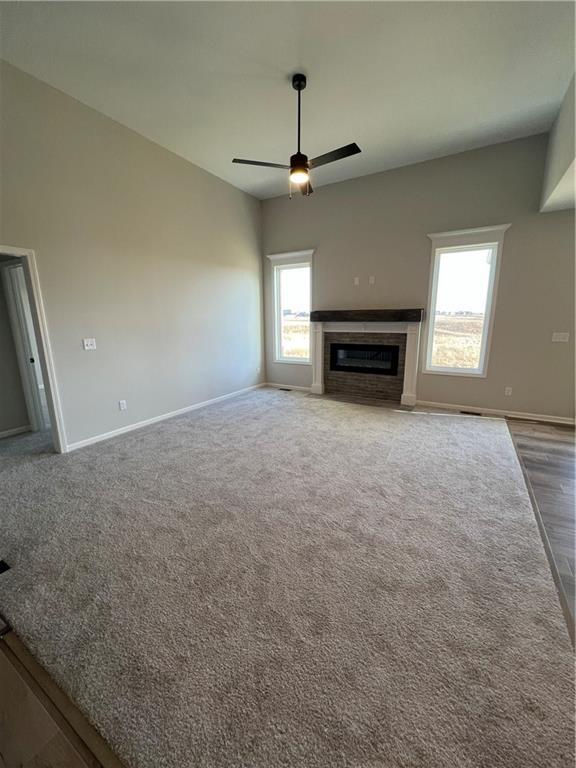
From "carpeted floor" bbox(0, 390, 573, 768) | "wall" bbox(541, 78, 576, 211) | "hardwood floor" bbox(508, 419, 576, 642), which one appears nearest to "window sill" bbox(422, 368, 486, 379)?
"hardwood floor" bbox(508, 419, 576, 642)

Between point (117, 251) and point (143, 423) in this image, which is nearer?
point (117, 251)

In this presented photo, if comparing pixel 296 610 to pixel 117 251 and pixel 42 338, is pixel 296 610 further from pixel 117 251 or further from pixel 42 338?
pixel 117 251

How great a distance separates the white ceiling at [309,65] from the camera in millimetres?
2248

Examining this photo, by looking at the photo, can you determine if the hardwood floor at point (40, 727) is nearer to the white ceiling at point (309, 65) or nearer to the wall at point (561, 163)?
the white ceiling at point (309, 65)

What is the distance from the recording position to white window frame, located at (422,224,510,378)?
4168 mm

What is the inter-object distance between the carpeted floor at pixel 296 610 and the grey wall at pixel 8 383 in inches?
52.3

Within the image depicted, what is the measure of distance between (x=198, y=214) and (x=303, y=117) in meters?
1.99

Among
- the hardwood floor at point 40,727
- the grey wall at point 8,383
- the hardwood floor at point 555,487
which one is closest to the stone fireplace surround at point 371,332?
the hardwood floor at point 555,487

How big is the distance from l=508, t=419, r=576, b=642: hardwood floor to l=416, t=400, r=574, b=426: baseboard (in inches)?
5.8

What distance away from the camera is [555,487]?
8.68 feet

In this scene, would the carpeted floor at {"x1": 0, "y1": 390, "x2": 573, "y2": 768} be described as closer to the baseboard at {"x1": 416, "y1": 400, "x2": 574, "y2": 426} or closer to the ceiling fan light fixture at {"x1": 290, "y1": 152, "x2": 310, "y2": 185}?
the baseboard at {"x1": 416, "y1": 400, "x2": 574, "y2": 426}

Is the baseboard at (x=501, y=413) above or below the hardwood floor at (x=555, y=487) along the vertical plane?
above

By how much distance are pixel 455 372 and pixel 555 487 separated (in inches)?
90.2

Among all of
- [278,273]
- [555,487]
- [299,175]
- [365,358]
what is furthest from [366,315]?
[555,487]
